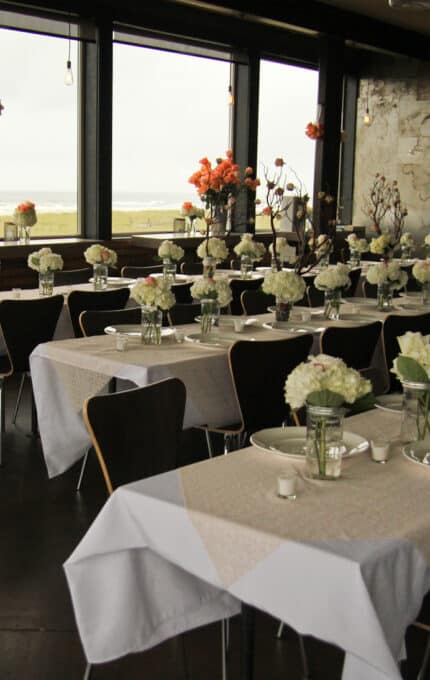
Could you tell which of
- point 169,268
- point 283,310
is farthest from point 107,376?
point 169,268

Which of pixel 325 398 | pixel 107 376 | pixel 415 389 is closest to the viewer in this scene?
pixel 325 398

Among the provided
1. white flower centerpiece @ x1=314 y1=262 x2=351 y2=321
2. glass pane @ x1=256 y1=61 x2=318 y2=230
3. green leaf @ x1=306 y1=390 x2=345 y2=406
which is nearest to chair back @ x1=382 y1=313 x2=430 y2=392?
white flower centerpiece @ x1=314 y1=262 x2=351 y2=321

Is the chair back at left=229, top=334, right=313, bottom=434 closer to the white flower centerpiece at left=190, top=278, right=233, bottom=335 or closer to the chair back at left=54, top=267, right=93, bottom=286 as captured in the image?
the white flower centerpiece at left=190, top=278, right=233, bottom=335

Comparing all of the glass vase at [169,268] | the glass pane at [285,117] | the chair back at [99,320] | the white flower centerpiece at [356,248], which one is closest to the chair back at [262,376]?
the chair back at [99,320]

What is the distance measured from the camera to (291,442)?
8.98 feet

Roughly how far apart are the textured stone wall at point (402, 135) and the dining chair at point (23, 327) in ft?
29.2

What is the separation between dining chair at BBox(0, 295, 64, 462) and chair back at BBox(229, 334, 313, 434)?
169cm

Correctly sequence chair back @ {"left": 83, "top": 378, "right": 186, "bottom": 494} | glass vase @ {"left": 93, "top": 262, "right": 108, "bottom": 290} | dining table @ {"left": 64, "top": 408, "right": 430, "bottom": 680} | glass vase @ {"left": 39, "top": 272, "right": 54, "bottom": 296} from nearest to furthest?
dining table @ {"left": 64, "top": 408, "right": 430, "bottom": 680} < chair back @ {"left": 83, "top": 378, "right": 186, "bottom": 494} < glass vase @ {"left": 39, "top": 272, "right": 54, "bottom": 296} < glass vase @ {"left": 93, "top": 262, "right": 108, "bottom": 290}

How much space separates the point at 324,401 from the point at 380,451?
0.97 ft

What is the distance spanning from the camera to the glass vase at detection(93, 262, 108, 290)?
6602 mm

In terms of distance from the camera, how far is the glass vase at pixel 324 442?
243 centimetres

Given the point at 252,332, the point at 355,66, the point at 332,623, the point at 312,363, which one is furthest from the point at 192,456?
the point at 355,66

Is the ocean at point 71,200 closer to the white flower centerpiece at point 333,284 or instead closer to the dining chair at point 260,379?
the white flower centerpiece at point 333,284

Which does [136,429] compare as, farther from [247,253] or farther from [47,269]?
[247,253]
